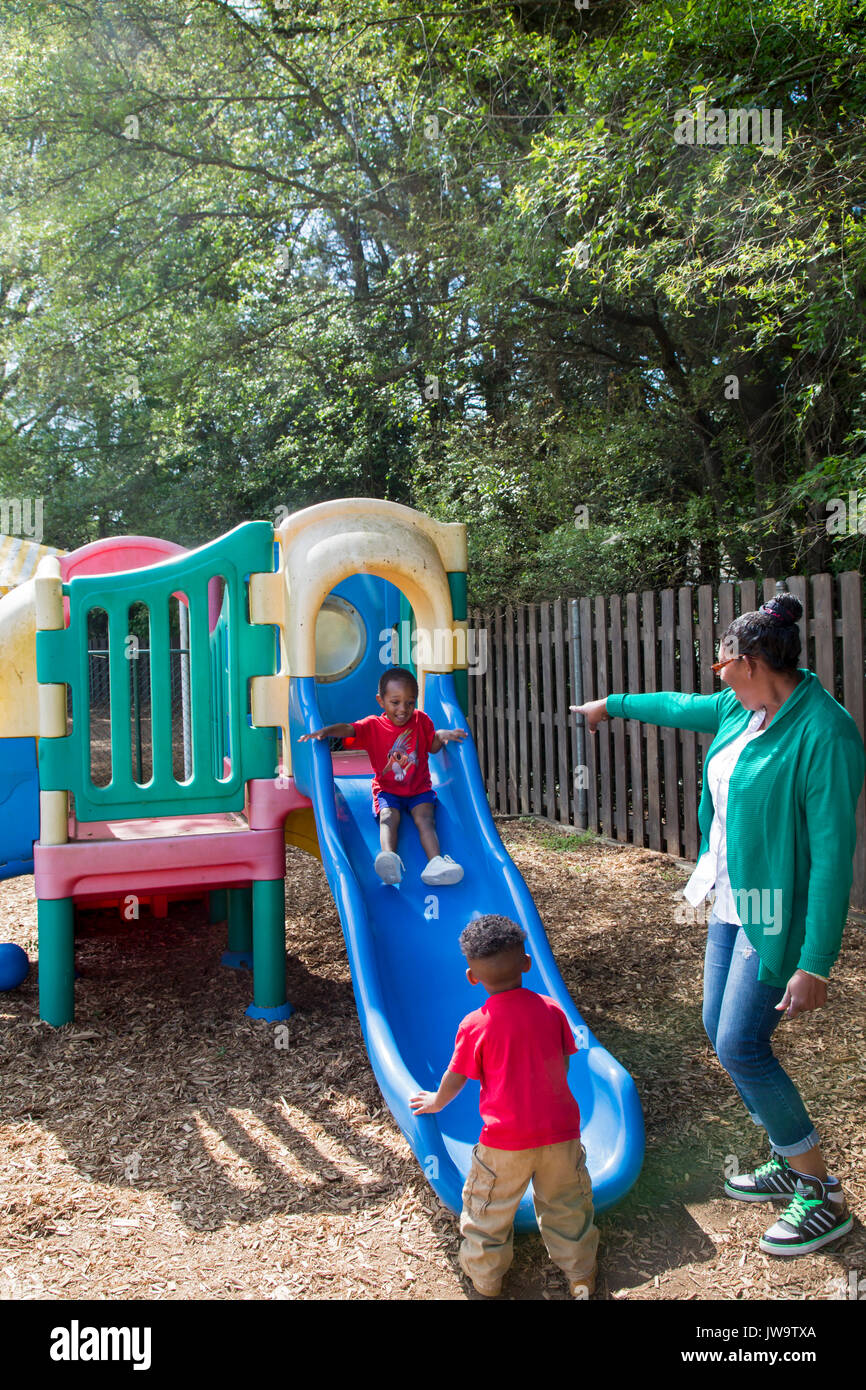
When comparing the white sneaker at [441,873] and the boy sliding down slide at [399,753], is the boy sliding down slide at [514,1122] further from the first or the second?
the boy sliding down slide at [399,753]

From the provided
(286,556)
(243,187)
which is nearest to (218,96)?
(243,187)

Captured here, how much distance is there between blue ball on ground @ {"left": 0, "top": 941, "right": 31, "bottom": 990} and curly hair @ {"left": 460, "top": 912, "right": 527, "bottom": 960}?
11.4 feet

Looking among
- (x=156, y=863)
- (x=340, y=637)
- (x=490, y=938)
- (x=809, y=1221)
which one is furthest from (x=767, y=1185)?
(x=340, y=637)

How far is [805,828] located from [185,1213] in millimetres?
2254

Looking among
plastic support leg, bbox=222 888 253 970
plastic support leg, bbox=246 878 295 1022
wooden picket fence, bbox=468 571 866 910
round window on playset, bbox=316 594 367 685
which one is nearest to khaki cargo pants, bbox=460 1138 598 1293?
plastic support leg, bbox=246 878 295 1022

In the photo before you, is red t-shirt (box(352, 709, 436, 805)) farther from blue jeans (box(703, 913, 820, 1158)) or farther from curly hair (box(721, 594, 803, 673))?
curly hair (box(721, 594, 803, 673))

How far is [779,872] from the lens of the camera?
2.60 metres

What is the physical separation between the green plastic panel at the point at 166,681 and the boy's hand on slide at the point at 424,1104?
7.96ft

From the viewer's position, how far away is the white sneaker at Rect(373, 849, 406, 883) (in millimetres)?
4188

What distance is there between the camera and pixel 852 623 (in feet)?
18.5

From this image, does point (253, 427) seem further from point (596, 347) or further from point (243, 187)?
point (596, 347)

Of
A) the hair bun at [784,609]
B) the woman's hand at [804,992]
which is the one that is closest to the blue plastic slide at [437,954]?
the woman's hand at [804,992]

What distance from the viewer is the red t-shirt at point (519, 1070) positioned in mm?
2445

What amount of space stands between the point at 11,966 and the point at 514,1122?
3.60m
